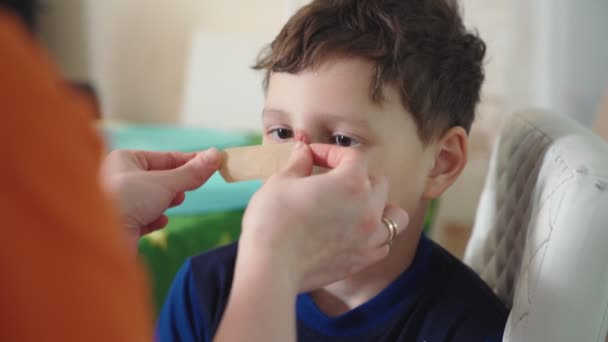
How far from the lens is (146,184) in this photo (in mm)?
701

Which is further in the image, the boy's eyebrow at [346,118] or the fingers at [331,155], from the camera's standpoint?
the boy's eyebrow at [346,118]

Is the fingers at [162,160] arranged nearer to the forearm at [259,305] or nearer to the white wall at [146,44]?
the forearm at [259,305]

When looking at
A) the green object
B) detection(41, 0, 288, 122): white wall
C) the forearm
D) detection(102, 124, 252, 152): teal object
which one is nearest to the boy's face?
the forearm

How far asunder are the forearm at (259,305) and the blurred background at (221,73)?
793 millimetres

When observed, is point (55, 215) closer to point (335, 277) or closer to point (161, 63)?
point (335, 277)

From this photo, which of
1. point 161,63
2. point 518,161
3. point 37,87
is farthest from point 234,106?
point 37,87

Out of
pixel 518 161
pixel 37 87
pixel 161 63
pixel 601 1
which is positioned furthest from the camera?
pixel 161 63

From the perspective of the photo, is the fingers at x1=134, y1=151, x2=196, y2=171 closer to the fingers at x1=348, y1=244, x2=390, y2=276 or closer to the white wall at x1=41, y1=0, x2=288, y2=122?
the fingers at x1=348, y1=244, x2=390, y2=276

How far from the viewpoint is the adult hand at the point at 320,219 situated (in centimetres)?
48

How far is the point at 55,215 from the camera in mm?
241

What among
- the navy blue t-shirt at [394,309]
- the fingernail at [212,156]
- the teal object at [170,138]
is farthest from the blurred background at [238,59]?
the fingernail at [212,156]

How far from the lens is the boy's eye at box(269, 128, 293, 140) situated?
79 cm

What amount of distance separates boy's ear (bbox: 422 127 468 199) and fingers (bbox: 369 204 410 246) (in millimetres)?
243

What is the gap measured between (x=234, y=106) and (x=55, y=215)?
252cm
